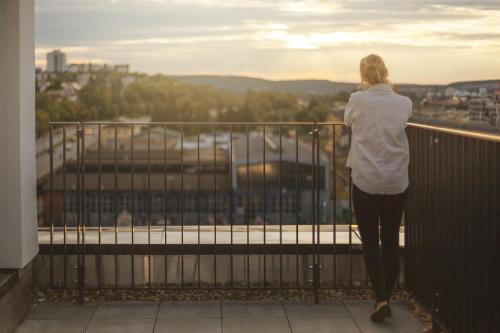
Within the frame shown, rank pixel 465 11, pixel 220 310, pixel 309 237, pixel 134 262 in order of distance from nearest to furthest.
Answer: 1. pixel 220 310
2. pixel 134 262
3. pixel 309 237
4. pixel 465 11

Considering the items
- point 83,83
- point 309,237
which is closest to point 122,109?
point 83,83

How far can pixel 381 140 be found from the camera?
3785mm

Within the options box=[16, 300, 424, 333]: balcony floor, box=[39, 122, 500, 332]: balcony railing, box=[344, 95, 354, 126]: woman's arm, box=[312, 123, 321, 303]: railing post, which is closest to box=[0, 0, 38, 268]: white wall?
box=[39, 122, 500, 332]: balcony railing

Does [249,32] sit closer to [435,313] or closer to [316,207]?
[316,207]

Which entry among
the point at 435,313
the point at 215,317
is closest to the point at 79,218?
the point at 215,317

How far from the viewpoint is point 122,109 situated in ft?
119

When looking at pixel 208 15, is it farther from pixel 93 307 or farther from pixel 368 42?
pixel 93 307

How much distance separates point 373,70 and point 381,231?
878mm

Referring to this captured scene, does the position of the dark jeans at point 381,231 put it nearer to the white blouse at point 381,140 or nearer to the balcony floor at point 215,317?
the white blouse at point 381,140

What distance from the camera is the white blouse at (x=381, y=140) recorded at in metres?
3.78

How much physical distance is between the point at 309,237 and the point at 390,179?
134 cm

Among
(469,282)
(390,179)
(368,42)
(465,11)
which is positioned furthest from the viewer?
(368,42)

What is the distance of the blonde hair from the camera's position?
12.6 feet

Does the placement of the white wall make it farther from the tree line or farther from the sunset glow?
the sunset glow
